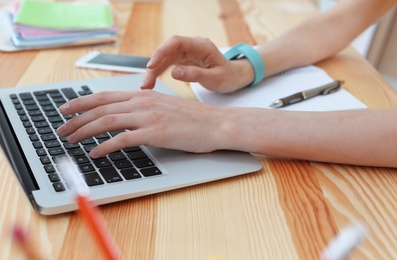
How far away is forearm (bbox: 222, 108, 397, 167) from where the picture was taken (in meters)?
0.64

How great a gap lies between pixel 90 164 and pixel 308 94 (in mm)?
411

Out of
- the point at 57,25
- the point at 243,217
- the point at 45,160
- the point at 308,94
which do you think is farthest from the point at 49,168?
the point at 57,25

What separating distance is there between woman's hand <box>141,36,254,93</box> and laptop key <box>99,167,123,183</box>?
22cm

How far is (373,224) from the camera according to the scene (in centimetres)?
54

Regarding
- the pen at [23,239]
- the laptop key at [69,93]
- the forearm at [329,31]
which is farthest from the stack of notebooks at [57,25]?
the pen at [23,239]

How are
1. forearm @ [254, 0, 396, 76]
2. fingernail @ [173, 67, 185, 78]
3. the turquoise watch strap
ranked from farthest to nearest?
1. forearm @ [254, 0, 396, 76]
2. the turquoise watch strap
3. fingernail @ [173, 67, 185, 78]

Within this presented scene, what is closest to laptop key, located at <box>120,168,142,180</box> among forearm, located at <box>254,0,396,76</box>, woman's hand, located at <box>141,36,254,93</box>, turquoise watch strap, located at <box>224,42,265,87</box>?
woman's hand, located at <box>141,36,254,93</box>

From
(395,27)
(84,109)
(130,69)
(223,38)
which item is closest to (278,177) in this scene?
(84,109)

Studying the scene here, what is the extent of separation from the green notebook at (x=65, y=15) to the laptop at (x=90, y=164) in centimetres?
41

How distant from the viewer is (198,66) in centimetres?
85

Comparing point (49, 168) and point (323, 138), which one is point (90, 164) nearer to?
point (49, 168)

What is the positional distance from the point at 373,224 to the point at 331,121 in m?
0.17

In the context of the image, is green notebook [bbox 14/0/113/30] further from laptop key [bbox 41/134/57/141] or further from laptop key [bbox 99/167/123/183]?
laptop key [bbox 99/167/123/183]

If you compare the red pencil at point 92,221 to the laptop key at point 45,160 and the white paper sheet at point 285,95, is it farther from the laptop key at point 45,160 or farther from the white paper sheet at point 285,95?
the white paper sheet at point 285,95
